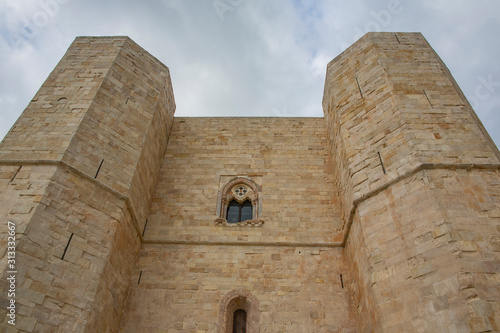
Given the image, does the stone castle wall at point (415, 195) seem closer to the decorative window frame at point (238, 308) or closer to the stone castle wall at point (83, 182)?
the decorative window frame at point (238, 308)

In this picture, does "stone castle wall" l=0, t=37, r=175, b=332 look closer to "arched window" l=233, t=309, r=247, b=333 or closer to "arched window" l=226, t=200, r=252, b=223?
"arched window" l=226, t=200, r=252, b=223

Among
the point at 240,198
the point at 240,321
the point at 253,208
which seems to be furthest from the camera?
the point at 240,198

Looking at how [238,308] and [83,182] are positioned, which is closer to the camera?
[83,182]

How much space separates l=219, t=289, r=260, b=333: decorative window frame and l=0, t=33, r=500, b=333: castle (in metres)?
0.03

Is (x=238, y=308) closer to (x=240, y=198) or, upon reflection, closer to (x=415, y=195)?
(x=240, y=198)

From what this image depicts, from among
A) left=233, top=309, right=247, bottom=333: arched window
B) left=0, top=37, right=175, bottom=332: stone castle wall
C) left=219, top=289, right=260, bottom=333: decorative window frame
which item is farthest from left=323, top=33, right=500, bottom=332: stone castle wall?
left=0, top=37, right=175, bottom=332: stone castle wall

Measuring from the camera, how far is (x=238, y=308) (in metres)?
6.82

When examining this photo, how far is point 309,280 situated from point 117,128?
183 inches

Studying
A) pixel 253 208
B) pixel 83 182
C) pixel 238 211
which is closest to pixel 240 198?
A: pixel 238 211

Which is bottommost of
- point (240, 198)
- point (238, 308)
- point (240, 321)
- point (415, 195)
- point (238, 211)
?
point (240, 321)

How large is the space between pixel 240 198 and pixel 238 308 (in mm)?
2483

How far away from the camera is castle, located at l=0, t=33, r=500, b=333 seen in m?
5.10

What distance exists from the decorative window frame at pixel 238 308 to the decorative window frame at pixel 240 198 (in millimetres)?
1549

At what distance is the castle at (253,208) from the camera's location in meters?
5.10
